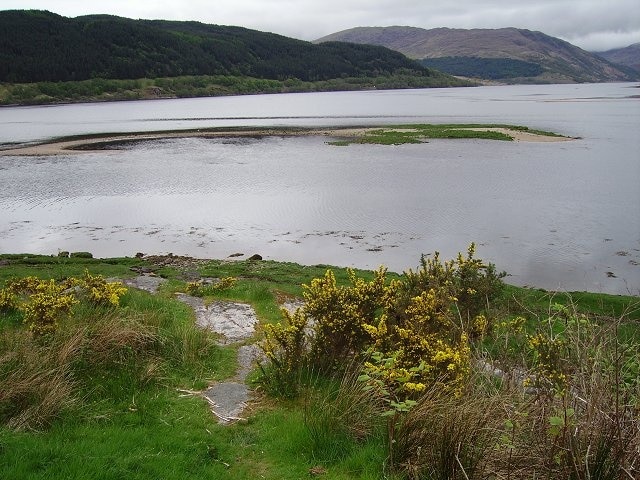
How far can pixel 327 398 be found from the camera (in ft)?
21.6

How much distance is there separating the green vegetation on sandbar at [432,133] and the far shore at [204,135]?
13 cm

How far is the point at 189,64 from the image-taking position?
194250 millimetres

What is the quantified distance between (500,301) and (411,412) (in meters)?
9.33

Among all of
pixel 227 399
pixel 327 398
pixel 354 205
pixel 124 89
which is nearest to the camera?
pixel 327 398

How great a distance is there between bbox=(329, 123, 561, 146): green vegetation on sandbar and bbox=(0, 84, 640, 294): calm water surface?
140 inches

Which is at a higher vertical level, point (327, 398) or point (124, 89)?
point (124, 89)

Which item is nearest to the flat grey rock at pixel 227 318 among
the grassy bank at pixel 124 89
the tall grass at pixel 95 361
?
the tall grass at pixel 95 361

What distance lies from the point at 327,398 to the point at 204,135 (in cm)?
6760

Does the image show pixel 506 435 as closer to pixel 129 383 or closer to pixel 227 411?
pixel 227 411

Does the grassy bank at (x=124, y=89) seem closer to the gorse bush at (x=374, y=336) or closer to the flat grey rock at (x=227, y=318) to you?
the flat grey rock at (x=227, y=318)

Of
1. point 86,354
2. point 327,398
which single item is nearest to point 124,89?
point 86,354

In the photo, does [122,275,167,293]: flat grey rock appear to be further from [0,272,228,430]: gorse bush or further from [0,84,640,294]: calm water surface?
[0,84,640,294]: calm water surface

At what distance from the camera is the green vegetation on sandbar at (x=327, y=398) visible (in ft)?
16.4

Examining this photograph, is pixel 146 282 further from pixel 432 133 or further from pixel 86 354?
pixel 432 133
